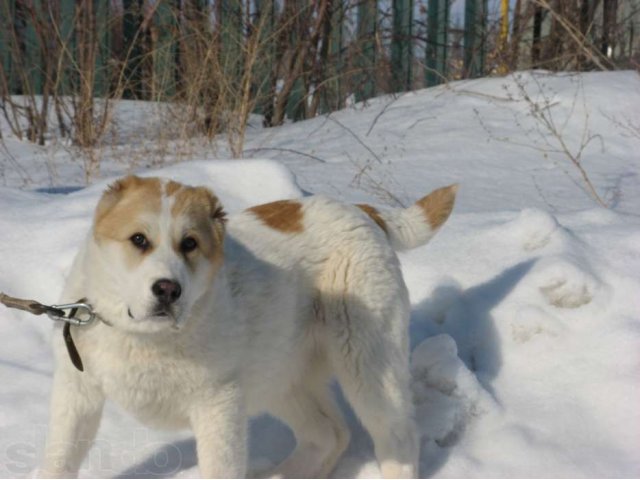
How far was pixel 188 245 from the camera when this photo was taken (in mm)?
2705

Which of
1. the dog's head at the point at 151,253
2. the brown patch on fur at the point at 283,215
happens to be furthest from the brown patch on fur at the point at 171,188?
the brown patch on fur at the point at 283,215

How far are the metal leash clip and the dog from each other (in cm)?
4

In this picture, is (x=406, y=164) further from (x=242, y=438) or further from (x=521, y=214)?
(x=242, y=438)

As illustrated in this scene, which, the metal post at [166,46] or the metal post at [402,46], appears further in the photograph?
the metal post at [402,46]

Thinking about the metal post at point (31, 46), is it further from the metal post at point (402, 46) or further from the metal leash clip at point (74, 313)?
the metal leash clip at point (74, 313)

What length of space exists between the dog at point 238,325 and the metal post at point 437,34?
731 cm

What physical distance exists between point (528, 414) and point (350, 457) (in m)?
0.75

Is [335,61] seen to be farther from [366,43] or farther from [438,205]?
[438,205]

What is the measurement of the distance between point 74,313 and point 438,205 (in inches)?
63.3

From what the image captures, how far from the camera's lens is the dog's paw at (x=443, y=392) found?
3.46 m

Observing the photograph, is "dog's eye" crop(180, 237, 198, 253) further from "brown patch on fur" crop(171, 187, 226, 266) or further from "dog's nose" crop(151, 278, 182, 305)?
"dog's nose" crop(151, 278, 182, 305)

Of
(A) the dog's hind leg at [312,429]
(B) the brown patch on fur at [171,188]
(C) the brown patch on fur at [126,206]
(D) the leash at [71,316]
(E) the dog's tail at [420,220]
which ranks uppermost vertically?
(B) the brown patch on fur at [171,188]

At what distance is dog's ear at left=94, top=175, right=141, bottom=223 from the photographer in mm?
2824

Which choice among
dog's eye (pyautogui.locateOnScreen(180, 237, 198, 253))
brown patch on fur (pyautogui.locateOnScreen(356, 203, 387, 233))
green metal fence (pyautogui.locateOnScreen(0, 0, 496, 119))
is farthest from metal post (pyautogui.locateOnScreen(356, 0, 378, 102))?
dog's eye (pyautogui.locateOnScreen(180, 237, 198, 253))
